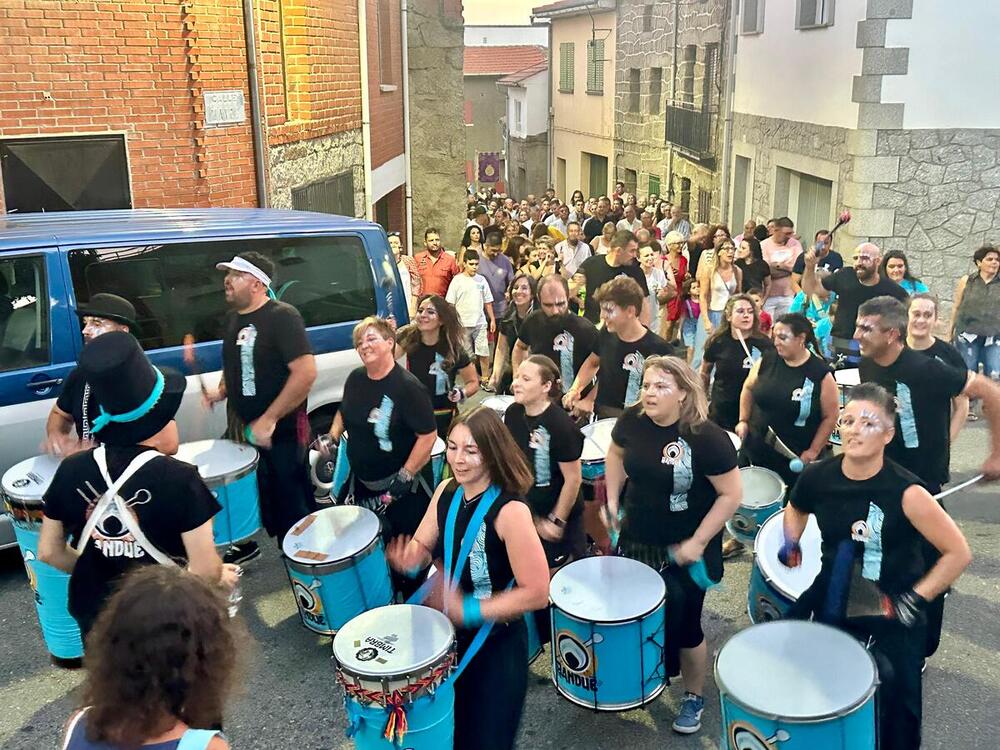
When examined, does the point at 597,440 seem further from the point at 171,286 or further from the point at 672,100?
the point at 672,100

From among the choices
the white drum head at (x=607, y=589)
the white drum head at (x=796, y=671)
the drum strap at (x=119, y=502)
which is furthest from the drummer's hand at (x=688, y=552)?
the drum strap at (x=119, y=502)

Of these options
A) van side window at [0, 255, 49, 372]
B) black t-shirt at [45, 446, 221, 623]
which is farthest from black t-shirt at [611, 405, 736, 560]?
van side window at [0, 255, 49, 372]

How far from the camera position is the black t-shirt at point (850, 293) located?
7.44m

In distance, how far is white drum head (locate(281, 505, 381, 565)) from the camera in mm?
4391

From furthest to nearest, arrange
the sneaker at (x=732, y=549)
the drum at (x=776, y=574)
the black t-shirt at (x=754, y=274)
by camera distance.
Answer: the black t-shirt at (x=754, y=274) < the sneaker at (x=732, y=549) < the drum at (x=776, y=574)

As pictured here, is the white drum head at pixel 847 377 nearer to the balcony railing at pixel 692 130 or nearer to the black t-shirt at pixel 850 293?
the black t-shirt at pixel 850 293

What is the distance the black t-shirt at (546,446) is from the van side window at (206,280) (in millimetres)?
2059

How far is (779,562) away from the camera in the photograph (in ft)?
13.0

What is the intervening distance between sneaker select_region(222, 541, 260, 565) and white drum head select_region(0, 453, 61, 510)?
1.36 meters

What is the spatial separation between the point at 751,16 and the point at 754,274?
8.91 meters

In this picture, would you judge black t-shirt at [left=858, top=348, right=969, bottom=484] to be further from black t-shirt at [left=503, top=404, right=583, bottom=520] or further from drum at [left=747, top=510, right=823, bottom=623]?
black t-shirt at [left=503, top=404, right=583, bottom=520]

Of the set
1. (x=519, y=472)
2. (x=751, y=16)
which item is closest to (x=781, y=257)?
(x=519, y=472)

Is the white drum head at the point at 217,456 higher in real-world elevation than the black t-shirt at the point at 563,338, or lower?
lower

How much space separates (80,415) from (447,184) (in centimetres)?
1407
